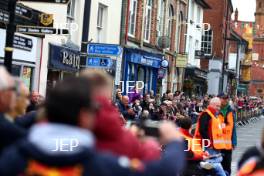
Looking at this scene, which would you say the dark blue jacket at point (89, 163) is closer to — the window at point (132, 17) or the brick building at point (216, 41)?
the window at point (132, 17)

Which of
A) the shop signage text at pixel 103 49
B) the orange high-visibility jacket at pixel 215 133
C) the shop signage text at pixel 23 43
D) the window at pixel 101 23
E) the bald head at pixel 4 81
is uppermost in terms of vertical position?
the window at pixel 101 23

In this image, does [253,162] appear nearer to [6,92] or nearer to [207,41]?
[6,92]

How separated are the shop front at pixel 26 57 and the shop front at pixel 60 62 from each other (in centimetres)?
74

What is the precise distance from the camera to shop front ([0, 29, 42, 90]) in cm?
1832

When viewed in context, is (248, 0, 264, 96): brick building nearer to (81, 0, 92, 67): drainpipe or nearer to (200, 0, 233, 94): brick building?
(200, 0, 233, 94): brick building

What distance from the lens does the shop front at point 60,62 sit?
21.5 metres

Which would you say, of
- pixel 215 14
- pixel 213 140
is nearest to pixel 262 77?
pixel 215 14

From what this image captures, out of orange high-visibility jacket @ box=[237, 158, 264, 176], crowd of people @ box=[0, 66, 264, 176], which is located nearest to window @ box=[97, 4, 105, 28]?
crowd of people @ box=[0, 66, 264, 176]

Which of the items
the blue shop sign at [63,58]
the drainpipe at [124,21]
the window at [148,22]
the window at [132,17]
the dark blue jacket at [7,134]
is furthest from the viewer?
the window at [148,22]

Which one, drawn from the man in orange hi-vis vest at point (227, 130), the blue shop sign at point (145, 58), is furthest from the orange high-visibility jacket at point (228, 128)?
the blue shop sign at point (145, 58)

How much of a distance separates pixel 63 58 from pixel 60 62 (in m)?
0.27

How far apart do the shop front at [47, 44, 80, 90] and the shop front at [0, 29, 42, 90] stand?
29.3 inches

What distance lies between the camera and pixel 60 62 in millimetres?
22312

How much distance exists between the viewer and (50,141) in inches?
141
